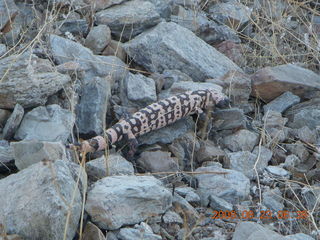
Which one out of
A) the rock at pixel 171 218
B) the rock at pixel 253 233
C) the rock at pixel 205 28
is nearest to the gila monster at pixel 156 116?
the rock at pixel 171 218

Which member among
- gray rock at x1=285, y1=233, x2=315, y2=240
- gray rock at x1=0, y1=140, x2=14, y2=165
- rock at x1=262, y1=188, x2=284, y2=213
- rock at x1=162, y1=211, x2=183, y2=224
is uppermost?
gray rock at x1=0, y1=140, x2=14, y2=165

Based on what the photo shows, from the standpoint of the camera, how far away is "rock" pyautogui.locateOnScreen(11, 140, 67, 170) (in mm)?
3287

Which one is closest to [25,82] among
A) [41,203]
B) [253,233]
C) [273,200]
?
[41,203]

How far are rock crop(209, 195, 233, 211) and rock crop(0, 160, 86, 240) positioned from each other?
985mm

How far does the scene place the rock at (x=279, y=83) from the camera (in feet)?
16.9

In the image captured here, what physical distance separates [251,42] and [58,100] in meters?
2.74

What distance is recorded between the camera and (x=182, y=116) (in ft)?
15.1

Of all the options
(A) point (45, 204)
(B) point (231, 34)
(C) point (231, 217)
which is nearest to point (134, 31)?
(B) point (231, 34)

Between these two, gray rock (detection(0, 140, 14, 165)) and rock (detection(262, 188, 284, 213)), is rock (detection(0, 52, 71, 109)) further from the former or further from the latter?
rock (detection(262, 188, 284, 213))

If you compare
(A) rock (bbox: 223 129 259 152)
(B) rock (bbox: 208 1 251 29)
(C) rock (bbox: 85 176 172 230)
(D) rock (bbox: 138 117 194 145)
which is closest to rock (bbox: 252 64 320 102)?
(A) rock (bbox: 223 129 259 152)

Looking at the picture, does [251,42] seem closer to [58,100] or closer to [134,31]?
[134,31]

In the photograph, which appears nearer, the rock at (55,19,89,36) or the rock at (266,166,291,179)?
the rock at (266,166,291,179)

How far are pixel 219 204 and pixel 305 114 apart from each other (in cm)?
176

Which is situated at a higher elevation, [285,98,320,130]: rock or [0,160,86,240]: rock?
[0,160,86,240]: rock
